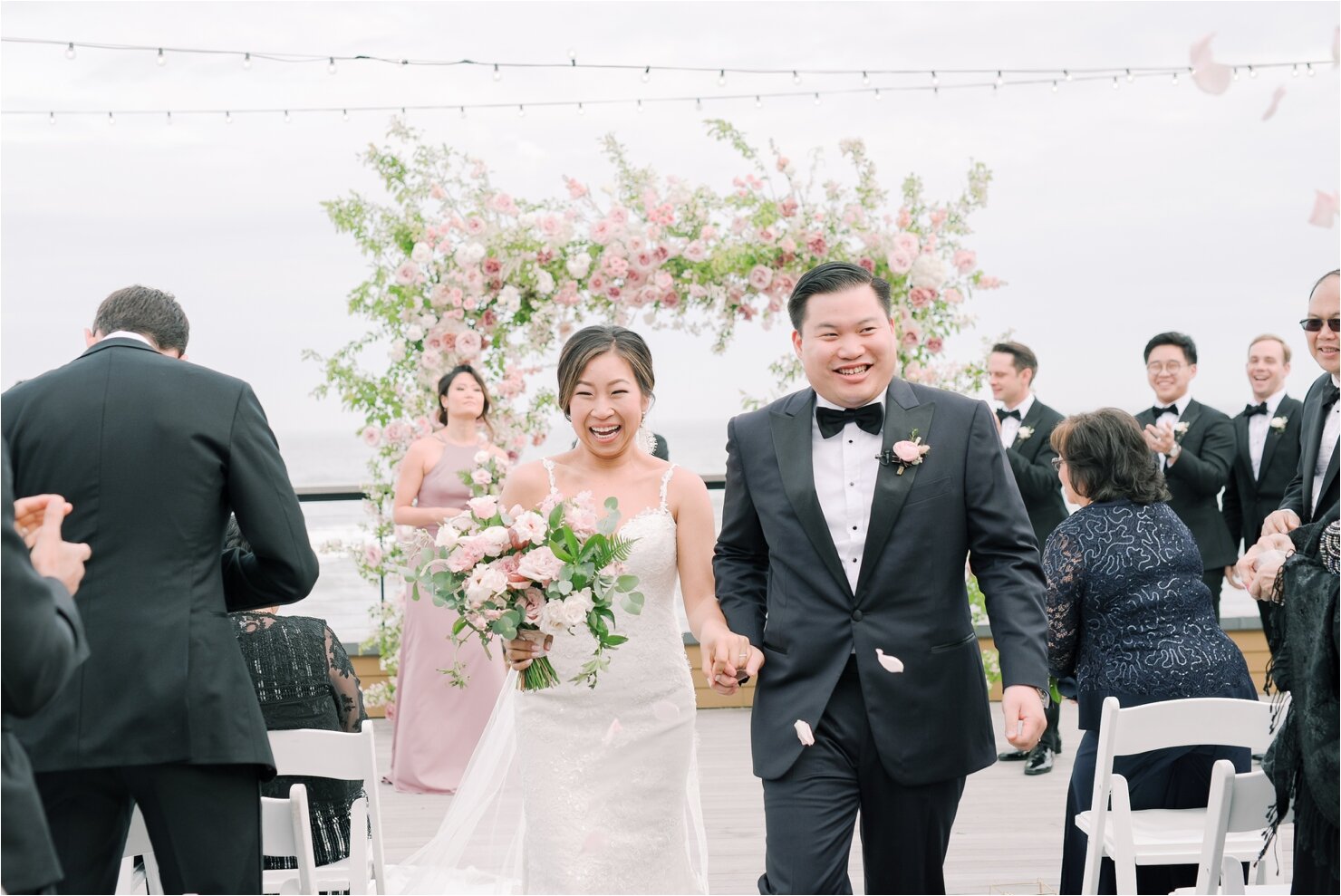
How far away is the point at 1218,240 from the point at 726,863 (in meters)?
5.20

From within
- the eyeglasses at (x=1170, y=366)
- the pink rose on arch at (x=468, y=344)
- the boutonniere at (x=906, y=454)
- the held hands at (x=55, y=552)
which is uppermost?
the pink rose on arch at (x=468, y=344)

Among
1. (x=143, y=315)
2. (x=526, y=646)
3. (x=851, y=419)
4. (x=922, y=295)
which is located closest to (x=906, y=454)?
(x=851, y=419)

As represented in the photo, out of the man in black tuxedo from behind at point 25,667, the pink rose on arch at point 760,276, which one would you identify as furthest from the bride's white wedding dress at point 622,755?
the pink rose on arch at point 760,276

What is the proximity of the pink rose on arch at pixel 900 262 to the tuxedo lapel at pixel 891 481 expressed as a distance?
3.89 metres

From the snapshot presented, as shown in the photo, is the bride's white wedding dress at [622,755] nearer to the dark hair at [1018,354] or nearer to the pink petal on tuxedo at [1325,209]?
the pink petal on tuxedo at [1325,209]

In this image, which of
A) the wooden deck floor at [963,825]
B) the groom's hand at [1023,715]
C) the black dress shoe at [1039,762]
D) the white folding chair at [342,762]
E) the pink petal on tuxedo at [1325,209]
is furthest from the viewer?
the black dress shoe at [1039,762]

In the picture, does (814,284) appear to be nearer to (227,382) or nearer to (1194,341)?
(227,382)

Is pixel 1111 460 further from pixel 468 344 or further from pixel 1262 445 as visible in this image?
pixel 468 344

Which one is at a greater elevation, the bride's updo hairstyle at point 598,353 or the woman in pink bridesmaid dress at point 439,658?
the bride's updo hairstyle at point 598,353

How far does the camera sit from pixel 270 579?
116 inches

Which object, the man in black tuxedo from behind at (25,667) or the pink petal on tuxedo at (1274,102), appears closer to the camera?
the man in black tuxedo from behind at (25,667)

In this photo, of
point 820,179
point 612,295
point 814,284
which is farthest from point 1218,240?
point 814,284

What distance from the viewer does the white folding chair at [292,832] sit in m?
2.87

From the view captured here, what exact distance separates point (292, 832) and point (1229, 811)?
209 cm
